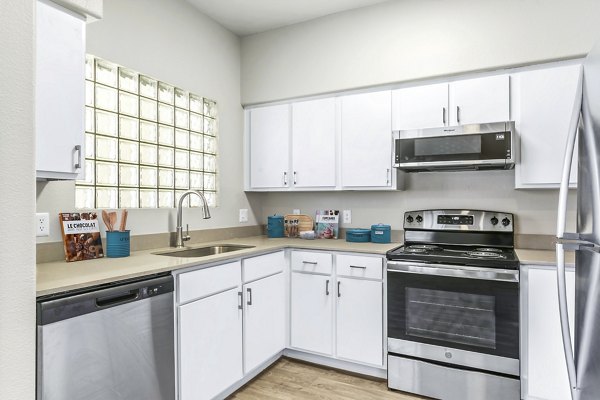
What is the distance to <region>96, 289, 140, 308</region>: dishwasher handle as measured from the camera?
1.57 m

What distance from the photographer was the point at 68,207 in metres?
2.09

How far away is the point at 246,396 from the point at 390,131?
2092 millimetres

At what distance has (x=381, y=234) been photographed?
9.93ft

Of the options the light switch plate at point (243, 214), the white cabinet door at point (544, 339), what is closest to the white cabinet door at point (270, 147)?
the light switch plate at point (243, 214)

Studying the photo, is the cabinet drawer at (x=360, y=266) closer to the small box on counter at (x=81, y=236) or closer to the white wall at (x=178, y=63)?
the white wall at (x=178, y=63)

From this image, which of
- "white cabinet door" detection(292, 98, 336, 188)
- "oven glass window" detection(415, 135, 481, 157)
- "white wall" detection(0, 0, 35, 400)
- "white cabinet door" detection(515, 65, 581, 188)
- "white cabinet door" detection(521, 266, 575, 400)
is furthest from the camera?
"white cabinet door" detection(292, 98, 336, 188)

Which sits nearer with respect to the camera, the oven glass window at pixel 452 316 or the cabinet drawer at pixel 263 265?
the oven glass window at pixel 452 316

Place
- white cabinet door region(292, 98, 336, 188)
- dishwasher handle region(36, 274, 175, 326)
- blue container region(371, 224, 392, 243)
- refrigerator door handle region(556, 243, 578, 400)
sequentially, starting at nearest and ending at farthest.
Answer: refrigerator door handle region(556, 243, 578, 400)
dishwasher handle region(36, 274, 175, 326)
blue container region(371, 224, 392, 243)
white cabinet door region(292, 98, 336, 188)

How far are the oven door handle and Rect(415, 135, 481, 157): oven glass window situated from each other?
2.57 feet

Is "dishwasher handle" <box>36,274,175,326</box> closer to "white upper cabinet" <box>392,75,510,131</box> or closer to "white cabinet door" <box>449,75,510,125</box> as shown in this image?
"white upper cabinet" <box>392,75,510,131</box>

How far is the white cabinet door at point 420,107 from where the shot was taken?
2719 millimetres

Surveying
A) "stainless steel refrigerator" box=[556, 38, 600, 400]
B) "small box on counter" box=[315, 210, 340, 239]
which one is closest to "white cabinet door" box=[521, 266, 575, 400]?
"stainless steel refrigerator" box=[556, 38, 600, 400]

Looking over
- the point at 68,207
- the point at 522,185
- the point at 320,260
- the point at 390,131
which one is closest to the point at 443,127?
the point at 390,131

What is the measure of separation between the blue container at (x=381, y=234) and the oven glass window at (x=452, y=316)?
2.14 ft
